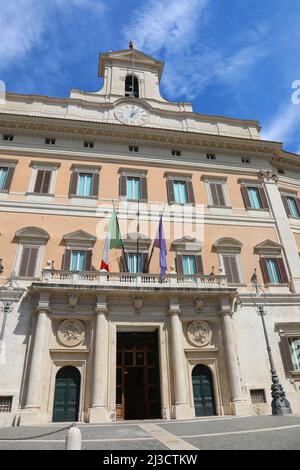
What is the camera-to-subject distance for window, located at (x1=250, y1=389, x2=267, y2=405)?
14.3 m

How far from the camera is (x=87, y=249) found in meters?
16.5

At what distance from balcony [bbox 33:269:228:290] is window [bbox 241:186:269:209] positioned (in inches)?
264

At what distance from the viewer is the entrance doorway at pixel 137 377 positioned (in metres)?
14.2

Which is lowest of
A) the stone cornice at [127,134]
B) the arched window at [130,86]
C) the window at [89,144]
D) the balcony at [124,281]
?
the balcony at [124,281]

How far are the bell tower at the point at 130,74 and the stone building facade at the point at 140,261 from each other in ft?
0.85

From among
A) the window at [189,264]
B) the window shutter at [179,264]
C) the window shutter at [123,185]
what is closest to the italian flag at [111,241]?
the window shutter at [123,185]

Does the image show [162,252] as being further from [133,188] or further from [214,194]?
[214,194]

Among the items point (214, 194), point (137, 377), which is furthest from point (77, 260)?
point (214, 194)

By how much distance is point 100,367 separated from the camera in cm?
1303

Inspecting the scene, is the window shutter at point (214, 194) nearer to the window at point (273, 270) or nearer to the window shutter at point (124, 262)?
the window at point (273, 270)

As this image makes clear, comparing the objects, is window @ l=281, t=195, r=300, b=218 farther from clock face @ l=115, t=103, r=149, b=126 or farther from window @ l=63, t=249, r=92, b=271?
window @ l=63, t=249, r=92, b=271

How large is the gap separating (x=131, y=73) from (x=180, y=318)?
19.4m

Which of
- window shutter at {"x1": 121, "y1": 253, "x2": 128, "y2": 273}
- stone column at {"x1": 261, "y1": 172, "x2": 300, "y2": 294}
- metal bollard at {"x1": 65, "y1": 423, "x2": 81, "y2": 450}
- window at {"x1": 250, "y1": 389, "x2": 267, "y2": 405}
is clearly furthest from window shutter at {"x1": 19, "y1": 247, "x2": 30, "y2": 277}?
stone column at {"x1": 261, "y1": 172, "x2": 300, "y2": 294}

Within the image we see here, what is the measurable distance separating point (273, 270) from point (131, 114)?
13701mm
